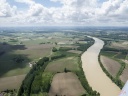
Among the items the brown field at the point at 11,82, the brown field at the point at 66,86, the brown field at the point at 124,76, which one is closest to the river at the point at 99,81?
the brown field at the point at 66,86

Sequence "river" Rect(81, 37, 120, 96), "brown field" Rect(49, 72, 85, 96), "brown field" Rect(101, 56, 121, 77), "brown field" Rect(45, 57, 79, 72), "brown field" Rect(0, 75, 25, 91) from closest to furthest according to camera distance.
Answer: "brown field" Rect(49, 72, 85, 96) < "river" Rect(81, 37, 120, 96) < "brown field" Rect(0, 75, 25, 91) < "brown field" Rect(101, 56, 121, 77) < "brown field" Rect(45, 57, 79, 72)

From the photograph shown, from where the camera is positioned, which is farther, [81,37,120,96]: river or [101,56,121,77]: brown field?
[101,56,121,77]: brown field

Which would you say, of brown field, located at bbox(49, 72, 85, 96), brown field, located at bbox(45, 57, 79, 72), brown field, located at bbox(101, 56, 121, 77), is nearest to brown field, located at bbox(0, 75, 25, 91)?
brown field, located at bbox(49, 72, 85, 96)

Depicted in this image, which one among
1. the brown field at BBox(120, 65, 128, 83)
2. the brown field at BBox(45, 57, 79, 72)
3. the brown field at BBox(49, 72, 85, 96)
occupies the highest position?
the brown field at BBox(49, 72, 85, 96)

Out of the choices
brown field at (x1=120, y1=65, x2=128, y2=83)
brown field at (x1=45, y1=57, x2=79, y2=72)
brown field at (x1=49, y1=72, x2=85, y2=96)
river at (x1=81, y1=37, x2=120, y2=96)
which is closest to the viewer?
brown field at (x1=49, y1=72, x2=85, y2=96)

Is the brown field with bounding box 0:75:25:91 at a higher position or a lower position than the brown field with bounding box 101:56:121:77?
higher

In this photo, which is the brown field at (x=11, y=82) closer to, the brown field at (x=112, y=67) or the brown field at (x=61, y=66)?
the brown field at (x=61, y=66)

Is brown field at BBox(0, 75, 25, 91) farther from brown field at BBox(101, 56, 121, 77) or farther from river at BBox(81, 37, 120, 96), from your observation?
brown field at BBox(101, 56, 121, 77)
